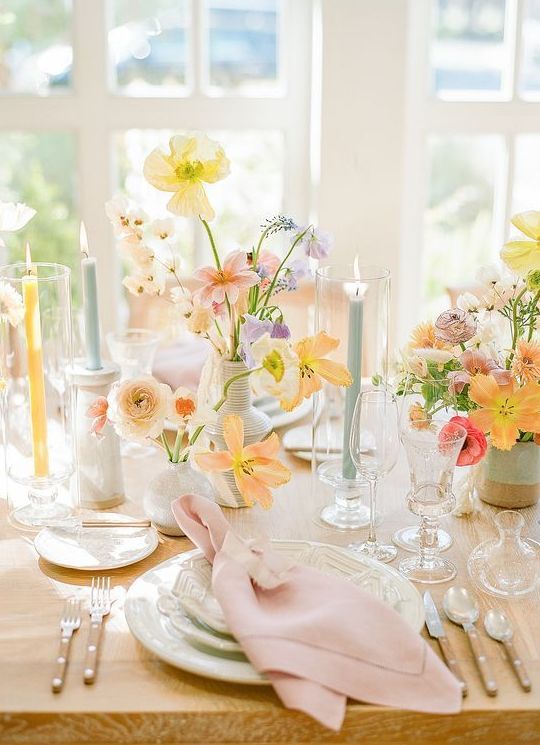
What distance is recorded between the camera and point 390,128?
110 inches

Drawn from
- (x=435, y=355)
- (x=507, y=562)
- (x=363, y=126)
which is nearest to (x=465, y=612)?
(x=507, y=562)

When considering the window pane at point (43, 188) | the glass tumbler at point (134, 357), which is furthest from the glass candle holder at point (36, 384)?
the window pane at point (43, 188)

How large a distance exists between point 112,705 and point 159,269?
2.11 ft

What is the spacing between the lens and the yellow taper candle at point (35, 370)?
1.38 metres

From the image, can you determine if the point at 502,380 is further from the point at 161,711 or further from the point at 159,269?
the point at 161,711

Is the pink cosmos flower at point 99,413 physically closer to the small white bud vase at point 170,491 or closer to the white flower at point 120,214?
the small white bud vase at point 170,491

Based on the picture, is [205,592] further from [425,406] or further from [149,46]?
[149,46]

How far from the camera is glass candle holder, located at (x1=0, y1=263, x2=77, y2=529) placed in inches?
54.9

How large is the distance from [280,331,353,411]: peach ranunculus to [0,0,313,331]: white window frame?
181 centimetres

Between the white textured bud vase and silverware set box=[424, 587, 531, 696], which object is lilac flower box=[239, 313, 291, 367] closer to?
the white textured bud vase

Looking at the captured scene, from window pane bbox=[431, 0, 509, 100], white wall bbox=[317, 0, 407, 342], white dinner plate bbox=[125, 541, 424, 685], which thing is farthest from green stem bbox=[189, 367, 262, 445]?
window pane bbox=[431, 0, 509, 100]

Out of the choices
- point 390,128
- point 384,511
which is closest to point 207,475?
point 384,511

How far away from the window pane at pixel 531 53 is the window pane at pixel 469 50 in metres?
0.06

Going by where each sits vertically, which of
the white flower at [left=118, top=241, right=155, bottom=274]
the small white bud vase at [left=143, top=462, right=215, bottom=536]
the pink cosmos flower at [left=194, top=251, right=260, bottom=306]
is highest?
the white flower at [left=118, top=241, right=155, bottom=274]
